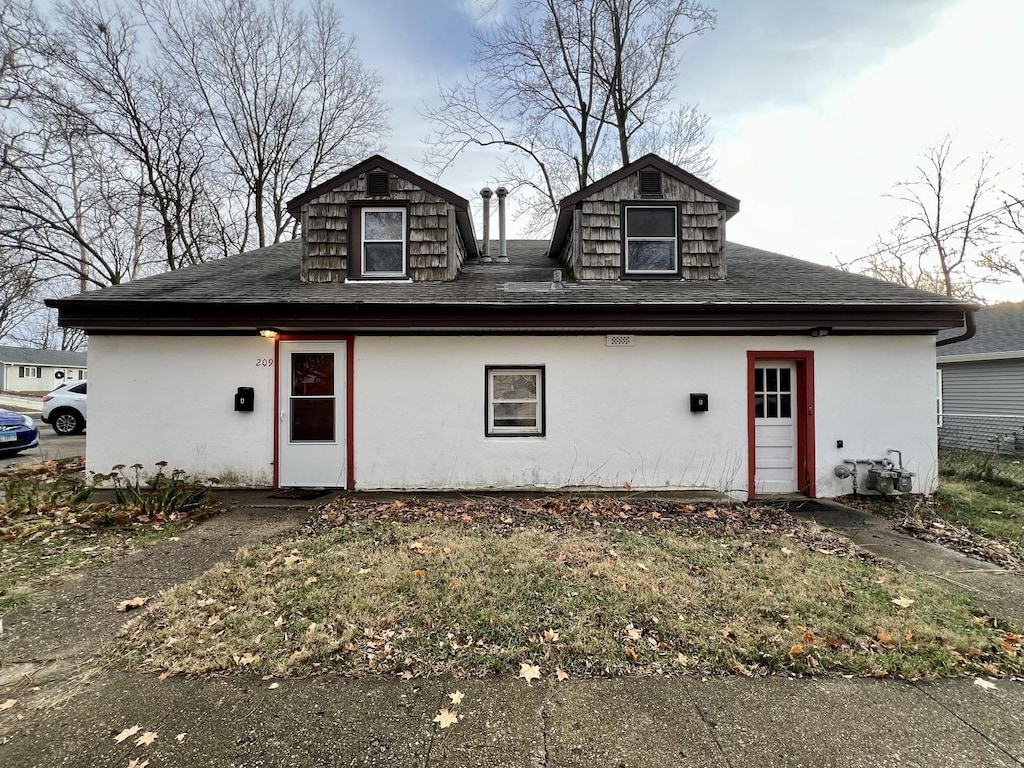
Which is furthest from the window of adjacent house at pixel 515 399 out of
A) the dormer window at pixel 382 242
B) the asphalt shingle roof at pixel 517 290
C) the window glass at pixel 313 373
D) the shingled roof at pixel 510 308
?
the dormer window at pixel 382 242

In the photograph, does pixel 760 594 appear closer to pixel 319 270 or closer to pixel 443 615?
pixel 443 615

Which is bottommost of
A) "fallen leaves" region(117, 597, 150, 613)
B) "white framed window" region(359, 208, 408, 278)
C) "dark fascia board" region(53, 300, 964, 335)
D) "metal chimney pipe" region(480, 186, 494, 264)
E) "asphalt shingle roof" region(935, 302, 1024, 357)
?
"fallen leaves" region(117, 597, 150, 613)

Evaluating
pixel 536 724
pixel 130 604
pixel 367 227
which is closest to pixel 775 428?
pixel 536 724

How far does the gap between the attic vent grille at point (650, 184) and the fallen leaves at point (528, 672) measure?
24.3ft

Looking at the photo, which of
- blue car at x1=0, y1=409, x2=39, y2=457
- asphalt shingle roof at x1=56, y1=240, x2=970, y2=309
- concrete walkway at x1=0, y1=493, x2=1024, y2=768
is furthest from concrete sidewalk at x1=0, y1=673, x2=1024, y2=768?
blue car at x1=0, y1=409, x2=39, y2=457

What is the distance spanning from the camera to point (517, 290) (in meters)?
7.16

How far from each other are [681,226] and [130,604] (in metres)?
8.46

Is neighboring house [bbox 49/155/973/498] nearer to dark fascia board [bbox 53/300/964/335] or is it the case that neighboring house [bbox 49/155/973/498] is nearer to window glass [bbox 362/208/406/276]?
dark fascia board [bbox 53/300/964/335]

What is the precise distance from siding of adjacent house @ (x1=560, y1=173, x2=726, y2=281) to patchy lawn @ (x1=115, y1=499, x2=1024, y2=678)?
462 cm

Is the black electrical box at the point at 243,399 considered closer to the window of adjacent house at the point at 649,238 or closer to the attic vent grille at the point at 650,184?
the window of adjacent house at the point at 649,238

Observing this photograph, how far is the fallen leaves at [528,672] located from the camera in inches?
99.5

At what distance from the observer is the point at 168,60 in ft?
50.2

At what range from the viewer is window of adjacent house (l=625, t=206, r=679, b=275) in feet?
25.5

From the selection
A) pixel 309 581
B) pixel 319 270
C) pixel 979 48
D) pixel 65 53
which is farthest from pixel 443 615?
pixel 65 53
